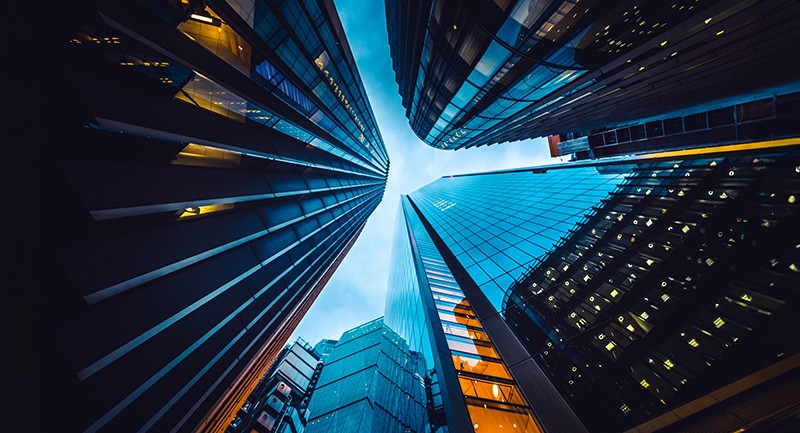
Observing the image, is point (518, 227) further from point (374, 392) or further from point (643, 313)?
point (374, 392)

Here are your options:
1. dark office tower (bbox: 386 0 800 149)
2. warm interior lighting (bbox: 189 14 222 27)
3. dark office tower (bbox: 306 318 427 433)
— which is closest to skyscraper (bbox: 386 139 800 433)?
dark office tower (bbox: 386 0 800 149)

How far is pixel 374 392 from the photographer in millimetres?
20250

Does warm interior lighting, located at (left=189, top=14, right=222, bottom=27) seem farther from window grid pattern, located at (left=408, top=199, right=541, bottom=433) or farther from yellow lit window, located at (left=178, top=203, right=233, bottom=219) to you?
window grid pattern, located at (left=408, top=199, right=541, bottom=433)

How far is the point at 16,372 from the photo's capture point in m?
2.74

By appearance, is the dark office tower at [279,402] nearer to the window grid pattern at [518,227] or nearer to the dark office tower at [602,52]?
the window grid pattern at [518,227]

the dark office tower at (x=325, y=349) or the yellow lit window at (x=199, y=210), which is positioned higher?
the yellow lit window at (x=199, y=210)

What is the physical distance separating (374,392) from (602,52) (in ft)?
90.0

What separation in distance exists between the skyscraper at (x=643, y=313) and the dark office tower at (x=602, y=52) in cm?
486

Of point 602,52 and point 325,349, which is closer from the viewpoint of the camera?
point 602,52

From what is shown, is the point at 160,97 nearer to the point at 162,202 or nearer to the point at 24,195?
the point at 162,202

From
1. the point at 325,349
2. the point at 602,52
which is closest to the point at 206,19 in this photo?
the point at 602,52

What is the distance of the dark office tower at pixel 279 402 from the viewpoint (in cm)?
3006

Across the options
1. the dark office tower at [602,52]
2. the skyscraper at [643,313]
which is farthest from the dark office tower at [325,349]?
the dark office tower at [602,52]

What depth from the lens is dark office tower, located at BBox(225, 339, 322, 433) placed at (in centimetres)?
3006
